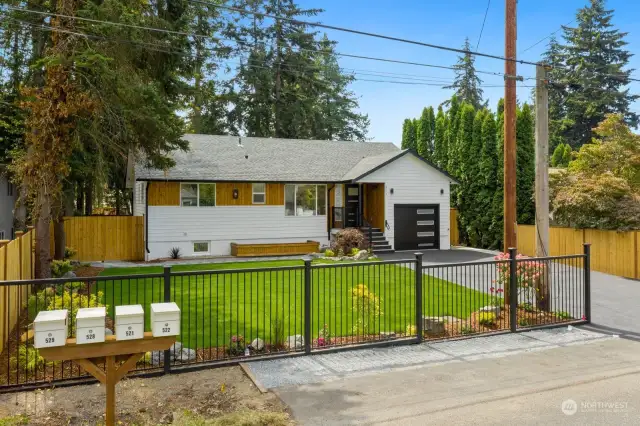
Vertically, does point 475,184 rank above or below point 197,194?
above

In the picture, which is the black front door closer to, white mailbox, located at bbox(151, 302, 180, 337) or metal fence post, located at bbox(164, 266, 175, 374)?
metal fence post, located at bbox(164, 266, 175, 374)

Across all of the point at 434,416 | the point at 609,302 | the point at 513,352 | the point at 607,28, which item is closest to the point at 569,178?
the point at 609,302

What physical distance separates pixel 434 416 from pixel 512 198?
5935 millimetres

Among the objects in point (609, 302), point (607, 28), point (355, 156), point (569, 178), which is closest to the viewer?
point (609, 302)

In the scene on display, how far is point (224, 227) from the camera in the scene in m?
18.8

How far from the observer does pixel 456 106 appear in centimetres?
2497

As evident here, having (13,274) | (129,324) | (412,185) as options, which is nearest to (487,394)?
(129,324)

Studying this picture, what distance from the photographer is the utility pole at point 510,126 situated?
9359 millimetres

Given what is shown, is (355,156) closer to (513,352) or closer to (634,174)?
(634,174)

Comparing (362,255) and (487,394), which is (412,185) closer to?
(362,255)

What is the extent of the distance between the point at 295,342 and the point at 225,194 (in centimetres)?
1268

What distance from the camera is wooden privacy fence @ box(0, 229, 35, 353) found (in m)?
6.64

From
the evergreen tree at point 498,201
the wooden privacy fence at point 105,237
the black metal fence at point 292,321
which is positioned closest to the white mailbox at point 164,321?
the black metal fence at point 292,321

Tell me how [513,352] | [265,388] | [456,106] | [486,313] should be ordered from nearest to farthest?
[265,388] < [513,352] < [486,313] < [456,106]
